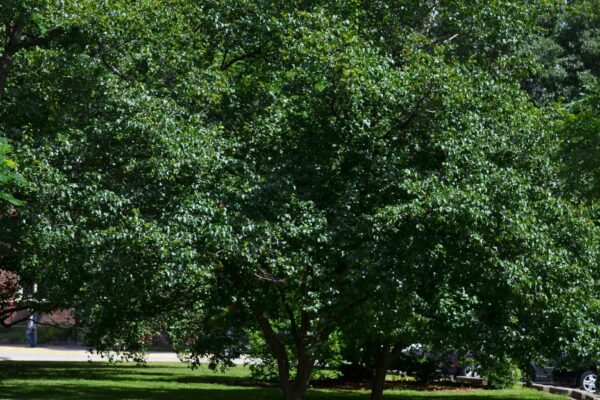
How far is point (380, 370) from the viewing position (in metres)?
19.2

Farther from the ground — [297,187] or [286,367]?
[297,187]

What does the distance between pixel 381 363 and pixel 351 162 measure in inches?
265

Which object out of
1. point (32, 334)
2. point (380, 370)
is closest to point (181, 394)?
point (380, 370)

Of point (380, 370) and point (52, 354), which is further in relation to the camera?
point (52, 354)

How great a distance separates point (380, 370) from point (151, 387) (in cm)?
627

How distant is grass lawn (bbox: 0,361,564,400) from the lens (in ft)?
66.6

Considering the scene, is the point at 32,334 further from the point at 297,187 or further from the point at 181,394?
the point at 297,187

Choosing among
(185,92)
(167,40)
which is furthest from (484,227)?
(167,40)

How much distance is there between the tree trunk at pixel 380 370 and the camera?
61.6 ft

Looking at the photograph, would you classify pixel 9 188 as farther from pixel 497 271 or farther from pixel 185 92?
pixel 497 271

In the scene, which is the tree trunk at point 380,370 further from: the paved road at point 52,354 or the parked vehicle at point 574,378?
the paved road at point 52,354

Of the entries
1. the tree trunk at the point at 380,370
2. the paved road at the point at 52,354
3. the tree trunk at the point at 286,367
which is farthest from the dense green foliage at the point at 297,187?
the paved road at the point at 52,354

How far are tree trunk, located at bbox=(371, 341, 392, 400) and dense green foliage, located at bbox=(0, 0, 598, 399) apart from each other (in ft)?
10.6

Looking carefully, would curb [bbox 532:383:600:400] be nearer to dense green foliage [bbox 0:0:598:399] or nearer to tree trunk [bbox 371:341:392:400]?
tree trunk [bbox 371:341:392:400]
